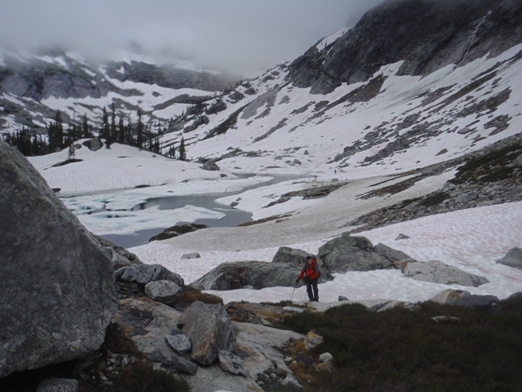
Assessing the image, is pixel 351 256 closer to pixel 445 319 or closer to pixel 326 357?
pixel 445 319

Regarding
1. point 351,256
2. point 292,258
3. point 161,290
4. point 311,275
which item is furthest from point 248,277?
point 161,290

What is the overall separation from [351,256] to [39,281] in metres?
14.6

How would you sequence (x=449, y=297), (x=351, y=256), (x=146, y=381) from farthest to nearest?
1. (x=351, y=256)
2. (x=449, y=297)
3. (x=146, y=381)

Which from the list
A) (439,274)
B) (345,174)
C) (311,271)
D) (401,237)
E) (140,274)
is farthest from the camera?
(345,174)

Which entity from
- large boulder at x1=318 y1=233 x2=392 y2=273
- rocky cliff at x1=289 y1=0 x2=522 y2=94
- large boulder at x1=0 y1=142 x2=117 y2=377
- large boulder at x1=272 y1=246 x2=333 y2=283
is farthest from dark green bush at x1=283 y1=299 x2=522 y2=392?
rocky cliff at x1=289 y1=0 x2=522 y2=94

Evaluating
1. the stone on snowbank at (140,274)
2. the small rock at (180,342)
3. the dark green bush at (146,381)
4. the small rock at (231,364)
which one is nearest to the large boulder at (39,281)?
the dark green bush at (146,381)

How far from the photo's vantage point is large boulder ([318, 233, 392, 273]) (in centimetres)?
1606

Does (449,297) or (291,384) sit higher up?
(291,384)

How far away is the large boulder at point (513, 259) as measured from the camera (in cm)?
1346

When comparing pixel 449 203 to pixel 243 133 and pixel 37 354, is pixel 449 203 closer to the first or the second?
pixel 37 354

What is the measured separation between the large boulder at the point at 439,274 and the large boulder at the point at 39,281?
1304 cm

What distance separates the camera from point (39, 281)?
14.1 ft

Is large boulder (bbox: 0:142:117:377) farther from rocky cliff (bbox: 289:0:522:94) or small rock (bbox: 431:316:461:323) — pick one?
rocky cliff (bbox: 289:0:522:94)

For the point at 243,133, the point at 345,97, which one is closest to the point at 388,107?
the point at 345,97
